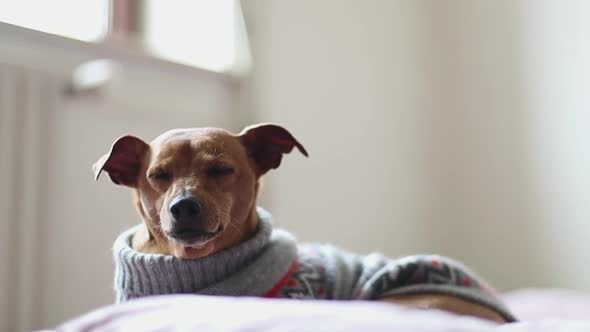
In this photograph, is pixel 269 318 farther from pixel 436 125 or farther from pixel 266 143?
pixel 436 125

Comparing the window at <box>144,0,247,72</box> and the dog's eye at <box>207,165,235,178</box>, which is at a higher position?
the window at <box>144,0,247,72</box>

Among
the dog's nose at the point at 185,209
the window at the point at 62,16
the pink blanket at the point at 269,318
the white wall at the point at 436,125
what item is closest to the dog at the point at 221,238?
the dog's nose at the point at 185,209

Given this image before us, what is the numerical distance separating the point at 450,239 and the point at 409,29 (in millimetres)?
920

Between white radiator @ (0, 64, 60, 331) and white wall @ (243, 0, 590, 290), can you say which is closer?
white radiator @ (0, 64, 60, 331)

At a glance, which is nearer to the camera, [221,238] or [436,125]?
[221,238]

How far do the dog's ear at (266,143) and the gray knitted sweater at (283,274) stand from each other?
0.12 metres

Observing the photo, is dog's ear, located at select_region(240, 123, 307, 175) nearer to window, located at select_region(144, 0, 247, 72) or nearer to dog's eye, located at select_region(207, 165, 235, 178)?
dog's eye, located at select_region(207, 165, 235, 178)

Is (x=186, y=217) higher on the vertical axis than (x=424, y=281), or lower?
higher

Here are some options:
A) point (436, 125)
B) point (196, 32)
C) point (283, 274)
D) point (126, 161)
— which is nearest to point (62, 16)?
point (196, 32)

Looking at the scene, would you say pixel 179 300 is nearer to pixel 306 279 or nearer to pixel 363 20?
pixel 306 279

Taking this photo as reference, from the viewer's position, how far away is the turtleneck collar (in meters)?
1.34

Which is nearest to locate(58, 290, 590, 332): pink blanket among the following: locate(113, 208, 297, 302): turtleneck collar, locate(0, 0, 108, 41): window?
locate(113, 208, 297, 302): turtleneck collar

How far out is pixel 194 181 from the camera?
138cm

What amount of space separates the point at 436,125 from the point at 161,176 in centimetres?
185
